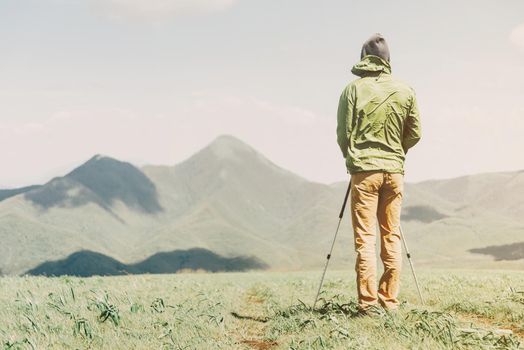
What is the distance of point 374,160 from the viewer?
8.02 metres

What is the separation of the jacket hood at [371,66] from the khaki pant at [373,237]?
1.78 m

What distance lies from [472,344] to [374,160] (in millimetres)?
3462

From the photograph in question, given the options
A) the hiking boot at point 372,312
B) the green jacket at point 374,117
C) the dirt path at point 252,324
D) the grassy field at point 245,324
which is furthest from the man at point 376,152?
the dirt path at point 252,324

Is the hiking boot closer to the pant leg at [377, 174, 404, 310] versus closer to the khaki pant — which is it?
the khaki pant

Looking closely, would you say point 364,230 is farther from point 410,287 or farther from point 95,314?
A: point 410,287

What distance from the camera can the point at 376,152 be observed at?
319 inches

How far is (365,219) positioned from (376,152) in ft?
3.72

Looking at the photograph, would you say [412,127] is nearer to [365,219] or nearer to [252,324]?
[365,219]

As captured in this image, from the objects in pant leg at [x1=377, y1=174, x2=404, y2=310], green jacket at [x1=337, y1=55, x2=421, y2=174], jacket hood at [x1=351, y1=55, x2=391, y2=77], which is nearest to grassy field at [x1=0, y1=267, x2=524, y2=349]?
pant leg at [x1=377, y1=174, x2=404, y2=310]

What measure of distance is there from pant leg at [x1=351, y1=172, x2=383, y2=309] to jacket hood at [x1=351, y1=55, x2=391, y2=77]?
1783 millimetres

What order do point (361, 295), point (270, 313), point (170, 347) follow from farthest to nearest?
point (270, 313)
point (361, 295)
point (170, 347)

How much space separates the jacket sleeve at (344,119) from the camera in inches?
321

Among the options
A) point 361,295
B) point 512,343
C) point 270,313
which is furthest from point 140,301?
point 512,343

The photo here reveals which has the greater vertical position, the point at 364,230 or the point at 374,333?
the point at 364,230
